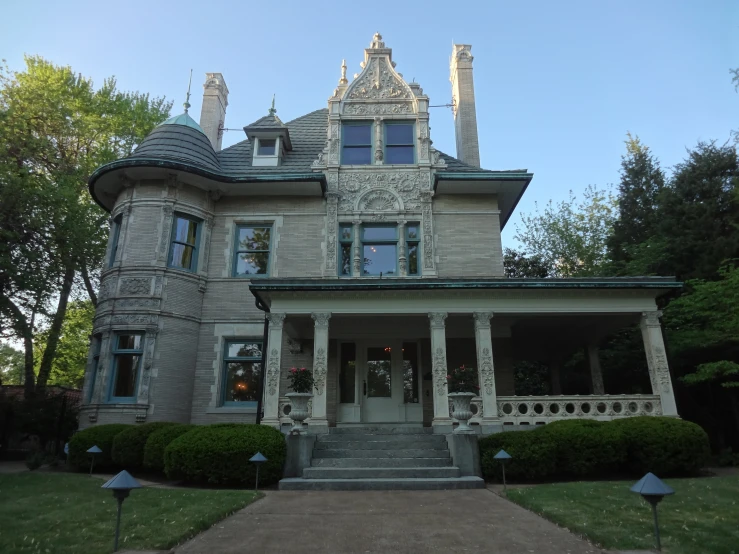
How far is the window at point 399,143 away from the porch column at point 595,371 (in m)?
9.14

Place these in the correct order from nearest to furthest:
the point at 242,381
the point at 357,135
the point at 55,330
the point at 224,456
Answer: the point at 224,456
the point at 242,381
the point at 357,135
the point at 55,330

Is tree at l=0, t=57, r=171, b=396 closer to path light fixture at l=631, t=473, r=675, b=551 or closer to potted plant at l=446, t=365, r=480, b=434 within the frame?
potted plant at l=446, t=365, r=480, b=434

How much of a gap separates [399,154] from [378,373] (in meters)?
8.02

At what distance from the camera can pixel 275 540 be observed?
5781 millimetres

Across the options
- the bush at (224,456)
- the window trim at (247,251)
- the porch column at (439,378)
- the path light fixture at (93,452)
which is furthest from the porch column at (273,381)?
the porch column at (439,378)

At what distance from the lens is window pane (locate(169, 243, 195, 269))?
625 inches

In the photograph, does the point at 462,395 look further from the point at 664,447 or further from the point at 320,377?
the point at 664,447

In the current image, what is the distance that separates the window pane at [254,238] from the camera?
1695cm

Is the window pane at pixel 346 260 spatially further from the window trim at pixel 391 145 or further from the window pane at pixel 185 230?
the window pane at pixel 185 230

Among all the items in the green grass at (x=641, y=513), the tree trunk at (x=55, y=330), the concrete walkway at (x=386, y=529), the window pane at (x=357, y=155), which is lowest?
the concrete walkway at (x=386, y=529)

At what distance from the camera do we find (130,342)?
48.5 ft

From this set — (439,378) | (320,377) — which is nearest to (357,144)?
(320,377)

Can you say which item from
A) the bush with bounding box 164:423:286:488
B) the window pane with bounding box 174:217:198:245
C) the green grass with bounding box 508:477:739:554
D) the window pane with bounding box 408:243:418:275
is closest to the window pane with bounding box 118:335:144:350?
the window pane with bounding box 174:217:198:245

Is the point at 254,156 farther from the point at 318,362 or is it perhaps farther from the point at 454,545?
the point at 454,545
